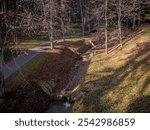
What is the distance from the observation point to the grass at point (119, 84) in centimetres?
2227

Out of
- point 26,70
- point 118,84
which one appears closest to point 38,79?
point 26,70

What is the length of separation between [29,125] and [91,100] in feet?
39.2

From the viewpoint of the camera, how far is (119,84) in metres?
26.6

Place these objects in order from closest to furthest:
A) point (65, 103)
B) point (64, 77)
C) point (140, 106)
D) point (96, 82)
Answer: point (140, 106) → point (65, 103) → point (96, 82) → point (64, 77)

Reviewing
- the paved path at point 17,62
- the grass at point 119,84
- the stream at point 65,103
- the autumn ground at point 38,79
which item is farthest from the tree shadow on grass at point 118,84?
the paved path at point 17,62

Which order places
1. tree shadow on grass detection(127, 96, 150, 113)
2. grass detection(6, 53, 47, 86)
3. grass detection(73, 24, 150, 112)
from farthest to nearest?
grass detection(6, 53, 47, 86), grass detection(73, 24, 150, 112), tree shadow on grass detection(127, 96, 150, 113)

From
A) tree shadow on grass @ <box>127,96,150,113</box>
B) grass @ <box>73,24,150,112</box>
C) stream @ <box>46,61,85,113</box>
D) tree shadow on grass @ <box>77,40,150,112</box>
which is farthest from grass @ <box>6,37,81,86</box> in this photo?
tree shadow on grass @ <box>127,96,150,113</box>

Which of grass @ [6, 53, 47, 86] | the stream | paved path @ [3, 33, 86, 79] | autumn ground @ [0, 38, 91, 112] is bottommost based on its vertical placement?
the stream

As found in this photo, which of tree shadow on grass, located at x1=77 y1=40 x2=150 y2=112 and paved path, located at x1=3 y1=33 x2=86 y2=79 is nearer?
tree shadow on grass, located at x1=77 y1=40 x2=150 y2=112

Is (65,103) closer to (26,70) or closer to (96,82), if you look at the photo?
(96,82)

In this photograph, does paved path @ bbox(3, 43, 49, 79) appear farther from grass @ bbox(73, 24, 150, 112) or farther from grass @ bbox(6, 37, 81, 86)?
grass @ bbox(73, 24, 150, 112)

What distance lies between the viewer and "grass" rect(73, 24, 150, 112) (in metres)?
22.3

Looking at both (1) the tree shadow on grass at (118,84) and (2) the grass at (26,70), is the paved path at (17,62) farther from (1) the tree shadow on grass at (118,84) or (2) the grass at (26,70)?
(1) the tree shadow on grass at (118,84)

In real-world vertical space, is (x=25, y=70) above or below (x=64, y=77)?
above
